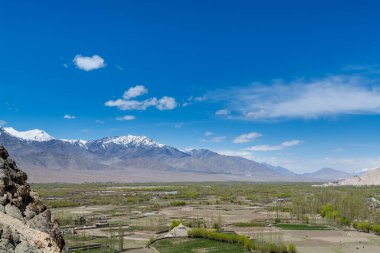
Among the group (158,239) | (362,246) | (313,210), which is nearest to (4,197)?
(158,239)

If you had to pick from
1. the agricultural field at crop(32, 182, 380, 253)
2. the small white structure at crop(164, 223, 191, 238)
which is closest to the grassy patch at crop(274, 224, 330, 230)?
the agricultural field at crop(32, 182, 380, 253)

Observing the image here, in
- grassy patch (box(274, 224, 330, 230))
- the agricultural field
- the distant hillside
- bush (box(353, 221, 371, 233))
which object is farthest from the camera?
the distant hillside

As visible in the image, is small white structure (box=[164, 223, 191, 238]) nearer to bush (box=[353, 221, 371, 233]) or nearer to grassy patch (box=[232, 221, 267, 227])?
grassy patch (box=[232, 221, 267, 227])

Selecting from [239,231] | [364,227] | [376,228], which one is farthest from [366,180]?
[239,231]

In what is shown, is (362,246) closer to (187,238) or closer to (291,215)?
(187,238)

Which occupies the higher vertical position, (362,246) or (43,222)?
(43,222)

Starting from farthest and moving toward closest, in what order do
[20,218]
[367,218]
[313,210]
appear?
[313,210]
[367,218]
[20,218]

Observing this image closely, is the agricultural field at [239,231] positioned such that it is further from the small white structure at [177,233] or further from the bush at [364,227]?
the small white structure at [177,233]
